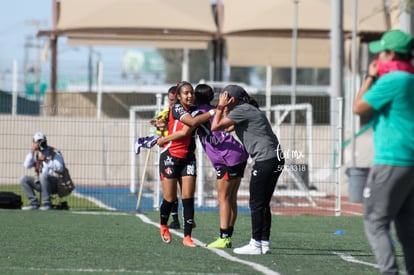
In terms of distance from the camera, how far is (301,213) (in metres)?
21.6

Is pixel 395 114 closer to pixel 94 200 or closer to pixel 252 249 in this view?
pixel 252 249

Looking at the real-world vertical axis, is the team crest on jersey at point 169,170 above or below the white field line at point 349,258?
above

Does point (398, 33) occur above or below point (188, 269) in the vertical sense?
above

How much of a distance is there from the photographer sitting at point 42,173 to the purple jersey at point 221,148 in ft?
26.2

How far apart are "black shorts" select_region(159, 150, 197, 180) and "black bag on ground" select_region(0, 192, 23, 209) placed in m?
7.87

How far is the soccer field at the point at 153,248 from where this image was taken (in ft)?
34.1

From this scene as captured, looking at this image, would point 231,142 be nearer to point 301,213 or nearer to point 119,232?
point 119,232

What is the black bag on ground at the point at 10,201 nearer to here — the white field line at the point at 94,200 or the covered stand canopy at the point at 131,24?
the white field line at the point at 94,200

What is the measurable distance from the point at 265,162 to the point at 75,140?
514 inches

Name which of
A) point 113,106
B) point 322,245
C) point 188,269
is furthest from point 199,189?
point 113,106

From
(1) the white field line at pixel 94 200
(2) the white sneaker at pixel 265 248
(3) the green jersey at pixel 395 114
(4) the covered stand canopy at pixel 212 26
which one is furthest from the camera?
(4) the covered stand canopy at pixel 212 26

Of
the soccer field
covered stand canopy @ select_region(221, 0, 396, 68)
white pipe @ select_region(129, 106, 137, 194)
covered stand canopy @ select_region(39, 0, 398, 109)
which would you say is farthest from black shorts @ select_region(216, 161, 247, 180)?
covered stand canopy @ select_region(39, 0, 398, 109)

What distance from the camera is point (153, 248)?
1248 cm

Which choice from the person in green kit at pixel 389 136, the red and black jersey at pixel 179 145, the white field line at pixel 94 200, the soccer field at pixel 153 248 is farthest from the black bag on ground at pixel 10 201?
the person in green kit at pixel 389 136
